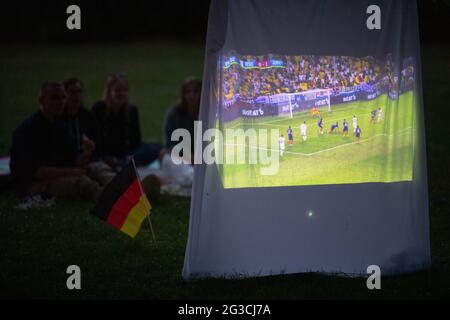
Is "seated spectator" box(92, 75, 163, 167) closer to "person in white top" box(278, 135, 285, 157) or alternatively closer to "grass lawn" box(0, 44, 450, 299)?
"grass lawn" box(0, 44, 450, 299)

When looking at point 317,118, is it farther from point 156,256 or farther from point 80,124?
point 80,124

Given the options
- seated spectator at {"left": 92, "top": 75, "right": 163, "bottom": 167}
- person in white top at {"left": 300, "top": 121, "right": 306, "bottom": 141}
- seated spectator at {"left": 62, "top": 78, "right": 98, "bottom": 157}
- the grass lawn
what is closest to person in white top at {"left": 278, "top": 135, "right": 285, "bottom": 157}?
person in white top at {"left": 300, "top": 121, "right": 306, "bottom": 141}

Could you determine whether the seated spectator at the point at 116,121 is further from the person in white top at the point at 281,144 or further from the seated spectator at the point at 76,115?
the person in white top at the point at 281,144

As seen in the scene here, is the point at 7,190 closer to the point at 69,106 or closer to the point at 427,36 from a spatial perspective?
the point at 69,106

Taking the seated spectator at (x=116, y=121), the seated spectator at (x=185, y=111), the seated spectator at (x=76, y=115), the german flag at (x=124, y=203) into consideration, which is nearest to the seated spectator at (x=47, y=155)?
the seated spectator at (x=76, y=115)

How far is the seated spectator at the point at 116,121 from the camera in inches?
336

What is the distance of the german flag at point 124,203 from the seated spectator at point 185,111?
2936 millimetres

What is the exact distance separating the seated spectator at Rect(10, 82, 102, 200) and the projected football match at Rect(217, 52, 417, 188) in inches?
124

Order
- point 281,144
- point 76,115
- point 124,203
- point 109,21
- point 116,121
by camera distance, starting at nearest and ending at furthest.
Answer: point 281,144, point 124,203, point 76,115, point 116,121, point 109,21

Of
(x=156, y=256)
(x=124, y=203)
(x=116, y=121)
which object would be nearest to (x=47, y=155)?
(x=116, y=121)

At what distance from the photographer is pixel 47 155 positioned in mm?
7359

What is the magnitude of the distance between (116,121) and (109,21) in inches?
495

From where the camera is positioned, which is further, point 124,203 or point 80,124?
point 80,124
